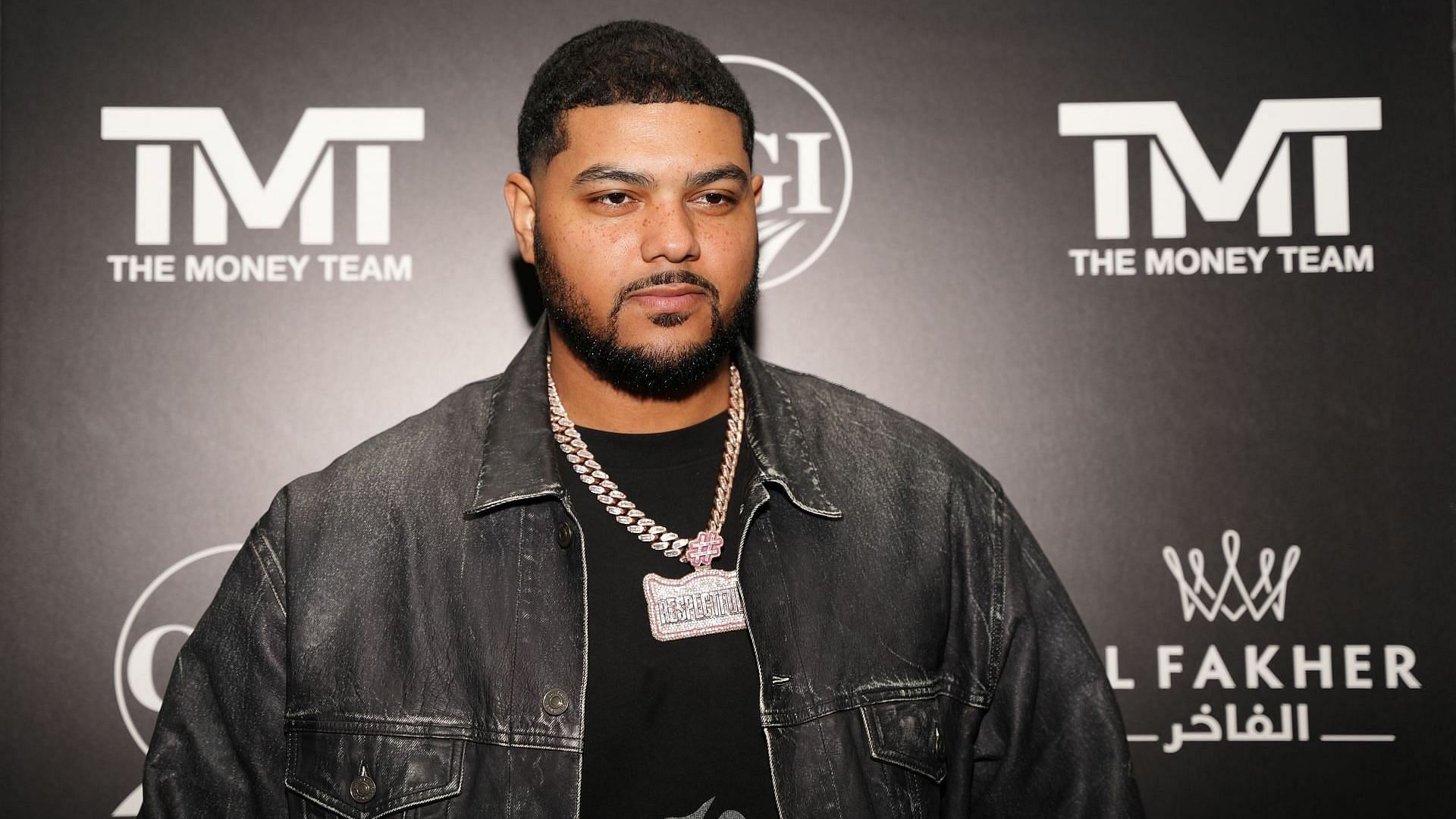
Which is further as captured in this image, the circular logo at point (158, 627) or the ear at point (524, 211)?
the circular logo at point (158, 627)

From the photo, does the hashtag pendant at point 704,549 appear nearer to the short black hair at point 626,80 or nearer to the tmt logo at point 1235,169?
the short black hair at point 626,80

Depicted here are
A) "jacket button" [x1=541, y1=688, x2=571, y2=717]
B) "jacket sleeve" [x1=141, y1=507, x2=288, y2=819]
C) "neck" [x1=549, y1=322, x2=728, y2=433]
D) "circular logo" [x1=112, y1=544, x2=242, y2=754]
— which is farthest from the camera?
"circular logo" [x1=112, y1=544, x2=242, y2=754]

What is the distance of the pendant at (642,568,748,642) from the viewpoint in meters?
1.49

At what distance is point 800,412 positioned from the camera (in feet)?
5.74

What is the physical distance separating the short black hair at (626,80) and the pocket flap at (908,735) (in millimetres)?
835

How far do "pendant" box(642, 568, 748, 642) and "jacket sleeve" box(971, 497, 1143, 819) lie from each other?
1.39 feet

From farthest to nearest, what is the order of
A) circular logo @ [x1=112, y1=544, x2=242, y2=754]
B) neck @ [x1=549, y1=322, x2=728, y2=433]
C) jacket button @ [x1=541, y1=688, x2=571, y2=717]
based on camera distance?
circular logo @ [x1=112, y1=544, x2=242, y2=754]
neck @ [x1=549, y1=322, x2=728, y2=433]
jacket button @ [x1=541, y1=688, x2=571, y2=717]

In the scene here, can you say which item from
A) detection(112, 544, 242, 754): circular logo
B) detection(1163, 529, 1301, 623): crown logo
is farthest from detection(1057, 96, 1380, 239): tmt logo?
detection(112, 544, 242, 754): circular logo

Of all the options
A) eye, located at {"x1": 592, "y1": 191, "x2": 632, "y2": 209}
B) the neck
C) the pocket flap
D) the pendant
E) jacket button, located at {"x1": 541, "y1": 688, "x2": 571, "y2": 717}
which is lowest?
the pocket flap

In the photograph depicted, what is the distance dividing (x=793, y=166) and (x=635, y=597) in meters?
1.02

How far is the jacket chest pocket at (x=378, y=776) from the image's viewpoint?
144 cm

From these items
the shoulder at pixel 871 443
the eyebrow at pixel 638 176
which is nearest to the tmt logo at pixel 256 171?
the eyebrow at pixel 638 176

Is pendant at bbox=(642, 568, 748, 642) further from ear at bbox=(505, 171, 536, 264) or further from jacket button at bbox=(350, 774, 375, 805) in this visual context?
ear at bbox=(505, 171, 536, 264)

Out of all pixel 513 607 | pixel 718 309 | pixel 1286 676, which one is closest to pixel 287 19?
pixel 718 309
